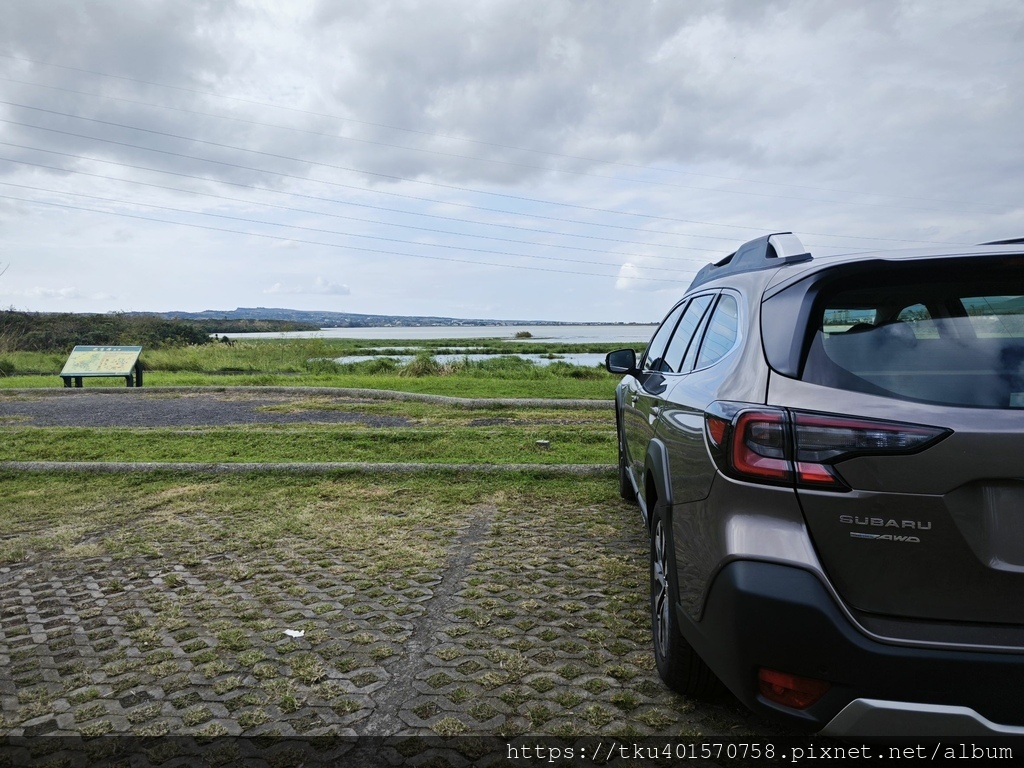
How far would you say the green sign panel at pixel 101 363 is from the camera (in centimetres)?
1711

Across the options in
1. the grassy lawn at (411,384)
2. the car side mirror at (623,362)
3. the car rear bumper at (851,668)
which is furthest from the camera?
the grassy lawn at (411,384)

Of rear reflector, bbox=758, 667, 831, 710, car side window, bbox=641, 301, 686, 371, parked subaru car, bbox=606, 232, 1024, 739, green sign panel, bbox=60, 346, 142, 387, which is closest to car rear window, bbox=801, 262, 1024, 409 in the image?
parked subaru car, bbox=606, 232, 1024, 739

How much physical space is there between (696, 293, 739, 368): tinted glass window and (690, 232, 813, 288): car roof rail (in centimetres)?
20

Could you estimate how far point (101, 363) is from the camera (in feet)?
57.1

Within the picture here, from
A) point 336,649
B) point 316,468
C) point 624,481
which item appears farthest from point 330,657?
point 316,468

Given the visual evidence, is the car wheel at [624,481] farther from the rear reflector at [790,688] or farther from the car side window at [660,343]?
the rear reflector at [790,688]

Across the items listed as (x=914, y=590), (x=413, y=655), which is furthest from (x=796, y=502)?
(x=413, y=655)

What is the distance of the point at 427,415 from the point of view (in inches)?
497

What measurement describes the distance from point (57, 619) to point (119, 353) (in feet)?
50.8

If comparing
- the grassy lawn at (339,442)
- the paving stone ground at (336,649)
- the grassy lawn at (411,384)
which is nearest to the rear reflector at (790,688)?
the paving stone ground at (336,649)

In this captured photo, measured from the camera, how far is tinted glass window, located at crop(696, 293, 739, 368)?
299 cm

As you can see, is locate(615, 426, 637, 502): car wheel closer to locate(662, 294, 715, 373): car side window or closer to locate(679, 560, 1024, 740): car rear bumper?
locate(662, 294, 715, 373): car side window

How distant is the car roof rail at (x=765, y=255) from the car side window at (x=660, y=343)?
2.10 feet

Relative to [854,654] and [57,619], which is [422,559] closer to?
[57,619]
